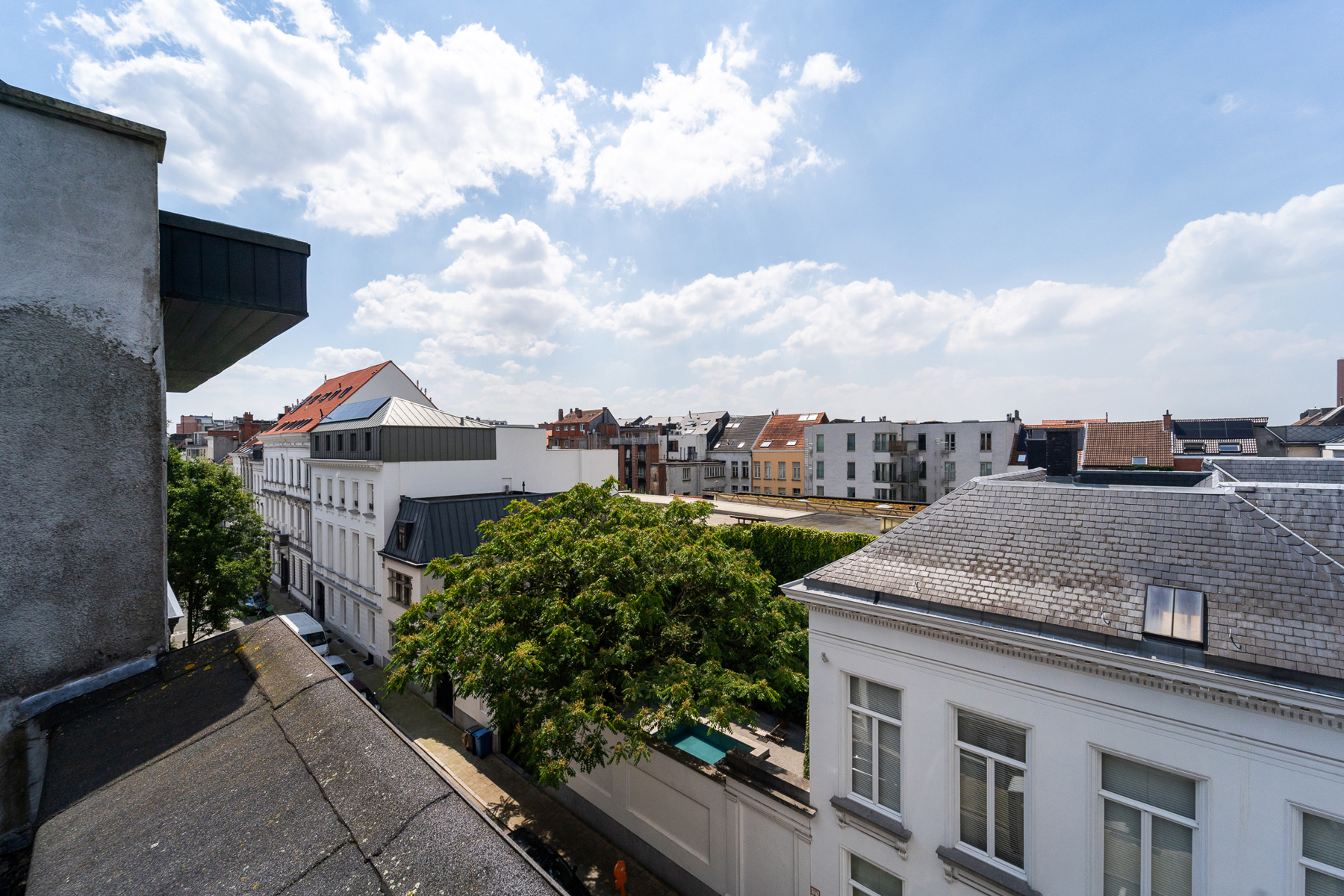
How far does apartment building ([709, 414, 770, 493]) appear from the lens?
6291cm

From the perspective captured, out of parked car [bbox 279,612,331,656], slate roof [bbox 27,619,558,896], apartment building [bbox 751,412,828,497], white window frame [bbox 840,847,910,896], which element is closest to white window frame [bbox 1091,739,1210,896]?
white window frame [bbox 840,847,910,896]

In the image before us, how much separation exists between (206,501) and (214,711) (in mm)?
23908

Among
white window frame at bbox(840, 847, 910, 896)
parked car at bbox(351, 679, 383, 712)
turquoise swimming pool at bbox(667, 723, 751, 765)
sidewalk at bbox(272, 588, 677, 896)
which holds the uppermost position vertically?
turquoise swimming pool at bbox(667, 723, 751, 765)

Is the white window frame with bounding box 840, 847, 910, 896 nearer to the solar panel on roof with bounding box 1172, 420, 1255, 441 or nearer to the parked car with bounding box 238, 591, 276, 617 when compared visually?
the parked car with bounding box 238, 591, 276, 617

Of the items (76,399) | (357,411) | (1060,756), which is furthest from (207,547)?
(1060,756)

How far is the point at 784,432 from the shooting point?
61.1m

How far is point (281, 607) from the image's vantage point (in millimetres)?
34125

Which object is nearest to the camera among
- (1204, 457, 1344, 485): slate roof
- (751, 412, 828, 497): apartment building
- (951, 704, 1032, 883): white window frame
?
(951, 704, 1032, 883): white window frame

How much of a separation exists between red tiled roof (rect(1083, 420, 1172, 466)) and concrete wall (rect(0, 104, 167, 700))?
4959 cm

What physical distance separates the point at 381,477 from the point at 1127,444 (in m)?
48.2

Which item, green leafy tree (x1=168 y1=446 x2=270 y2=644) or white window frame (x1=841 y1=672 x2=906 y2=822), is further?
green leafy tree (x1=168 y1=446 x2=270 y2=644)

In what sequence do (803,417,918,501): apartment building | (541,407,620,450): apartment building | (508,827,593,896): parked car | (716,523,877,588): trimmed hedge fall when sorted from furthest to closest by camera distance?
(541,407,620,450): apartment building → (803,417,918,501): apartment building → (716,523,877,588): trimmed hedge → (508,827,593,896): parked car

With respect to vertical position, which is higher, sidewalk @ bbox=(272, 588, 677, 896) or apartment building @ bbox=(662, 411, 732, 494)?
apartment building @ bbox=(662, 411, 732, 494)

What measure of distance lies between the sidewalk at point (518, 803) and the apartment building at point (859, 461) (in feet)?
133
